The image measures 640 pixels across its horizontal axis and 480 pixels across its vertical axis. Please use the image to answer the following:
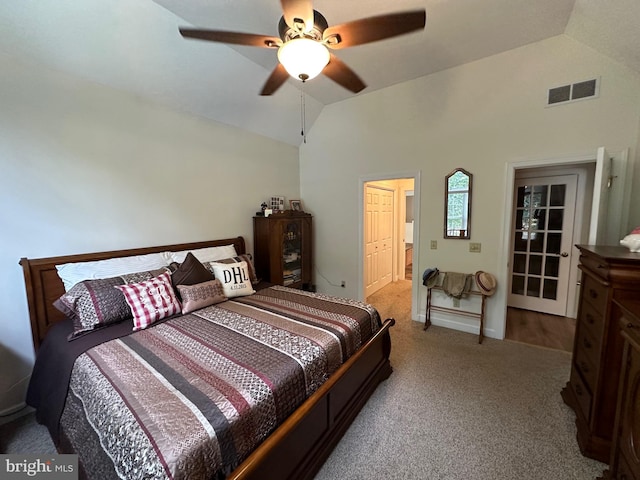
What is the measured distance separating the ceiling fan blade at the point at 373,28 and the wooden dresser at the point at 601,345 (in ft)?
5.37

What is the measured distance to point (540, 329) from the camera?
3.25 metres

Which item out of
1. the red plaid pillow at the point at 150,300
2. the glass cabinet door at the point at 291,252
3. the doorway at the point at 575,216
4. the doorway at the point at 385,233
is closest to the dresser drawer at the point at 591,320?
the doorway at the point at 575,216

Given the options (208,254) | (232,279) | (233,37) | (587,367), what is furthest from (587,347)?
(208,254)

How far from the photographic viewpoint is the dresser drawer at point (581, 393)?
1.64 metres

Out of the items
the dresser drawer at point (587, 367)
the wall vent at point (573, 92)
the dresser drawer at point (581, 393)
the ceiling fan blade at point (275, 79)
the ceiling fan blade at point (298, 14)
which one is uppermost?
the wall vent at point (573, 92)

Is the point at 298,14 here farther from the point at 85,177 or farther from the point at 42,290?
the point at 42,290

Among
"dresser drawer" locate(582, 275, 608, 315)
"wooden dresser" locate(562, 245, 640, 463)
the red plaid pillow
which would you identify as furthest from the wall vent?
the red plaid pillow

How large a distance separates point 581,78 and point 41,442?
5.21 metres

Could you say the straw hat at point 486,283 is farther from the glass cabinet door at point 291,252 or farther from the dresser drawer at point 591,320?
the glass cabinet door at point 291,252

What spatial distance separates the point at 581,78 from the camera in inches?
96.8

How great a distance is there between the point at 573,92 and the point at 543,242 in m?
1.92

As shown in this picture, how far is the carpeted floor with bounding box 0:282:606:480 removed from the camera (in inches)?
60.8

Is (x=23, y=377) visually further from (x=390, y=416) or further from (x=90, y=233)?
(x=390, y=416)

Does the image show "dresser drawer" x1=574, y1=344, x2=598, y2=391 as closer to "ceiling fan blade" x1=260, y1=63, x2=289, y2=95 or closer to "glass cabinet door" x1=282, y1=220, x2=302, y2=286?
"ceiling fan blade" x1=260, y1=63, x2=289, y2=95
